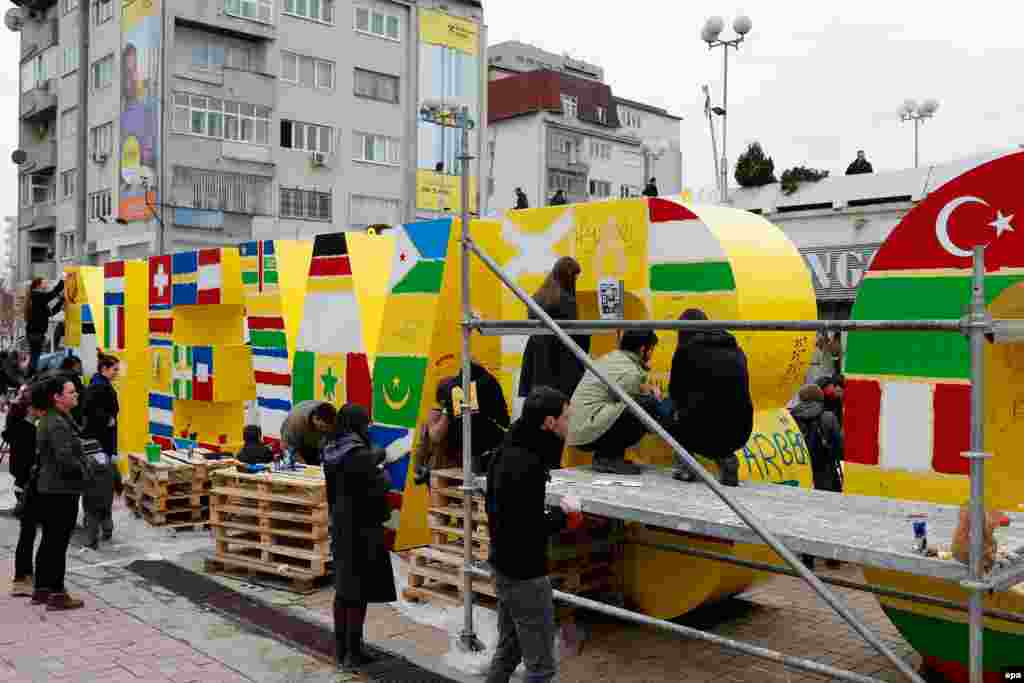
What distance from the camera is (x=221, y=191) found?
40.3m

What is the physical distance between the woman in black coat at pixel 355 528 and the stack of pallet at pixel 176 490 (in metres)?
4.32

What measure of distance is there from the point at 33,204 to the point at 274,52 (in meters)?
17.1

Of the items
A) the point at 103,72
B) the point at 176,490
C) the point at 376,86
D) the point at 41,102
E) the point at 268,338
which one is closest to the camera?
the point at 176,490

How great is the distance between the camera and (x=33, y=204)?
50562 mm

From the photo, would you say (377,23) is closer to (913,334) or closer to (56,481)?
(56,481)

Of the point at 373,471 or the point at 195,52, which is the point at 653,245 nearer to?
the point at 373,471

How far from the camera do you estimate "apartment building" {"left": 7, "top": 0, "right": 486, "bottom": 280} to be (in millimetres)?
39281

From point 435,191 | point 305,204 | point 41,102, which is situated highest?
point 41,102

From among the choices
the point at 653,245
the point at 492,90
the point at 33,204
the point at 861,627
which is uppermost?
the point at 492,90

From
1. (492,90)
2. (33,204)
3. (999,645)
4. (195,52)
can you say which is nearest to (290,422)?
(999,645)

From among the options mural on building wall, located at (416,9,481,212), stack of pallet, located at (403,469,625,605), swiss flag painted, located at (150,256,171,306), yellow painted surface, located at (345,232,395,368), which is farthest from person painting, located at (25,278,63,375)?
mural on building wall, located at (416,9,481,212)

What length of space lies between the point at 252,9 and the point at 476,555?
127ft

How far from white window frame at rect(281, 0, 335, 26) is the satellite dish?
692 inches

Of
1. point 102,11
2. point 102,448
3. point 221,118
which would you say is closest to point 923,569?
point 102,448
